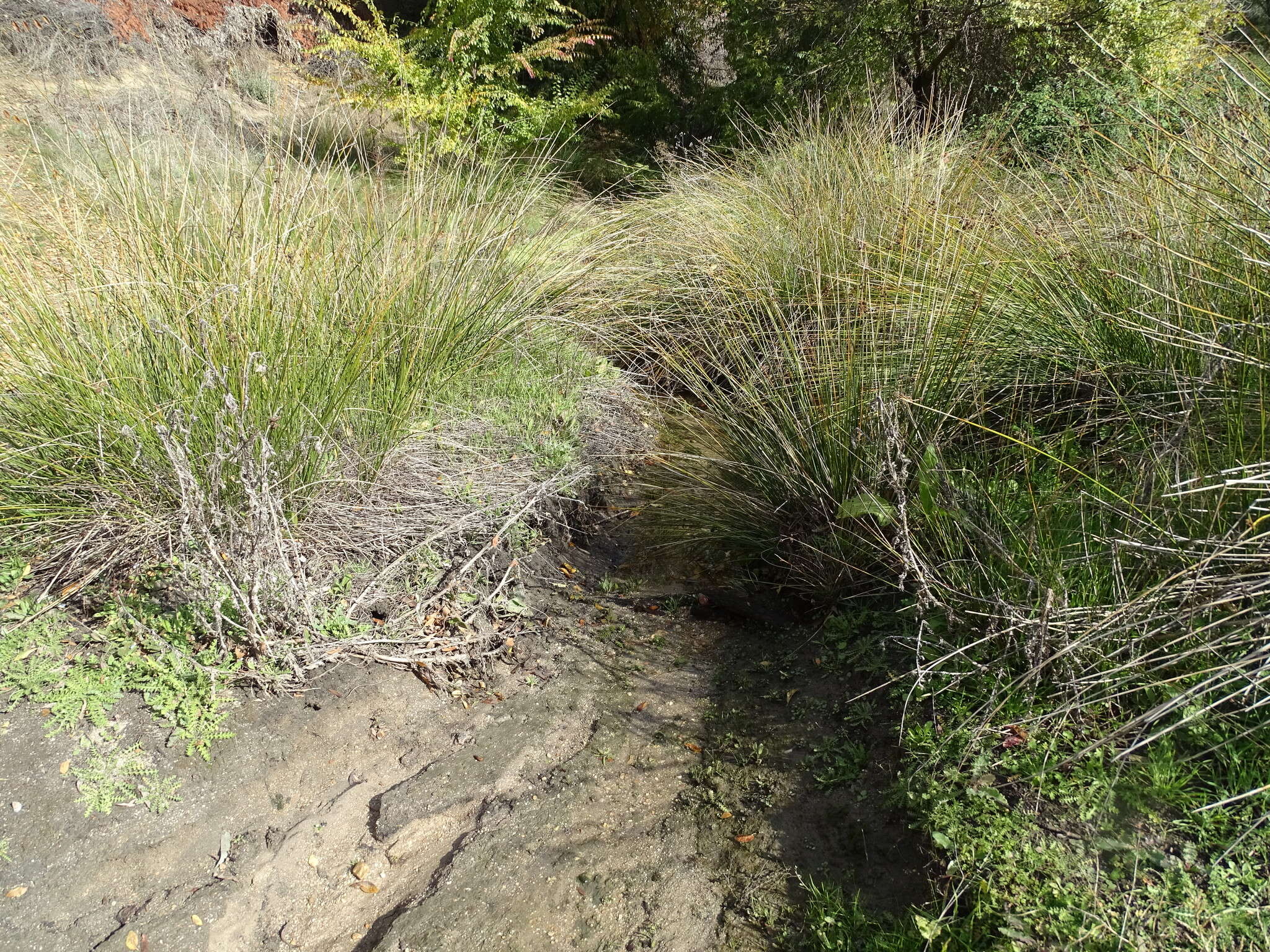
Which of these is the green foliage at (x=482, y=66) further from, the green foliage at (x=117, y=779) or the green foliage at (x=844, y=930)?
the green foliage at (x=844, y=930)

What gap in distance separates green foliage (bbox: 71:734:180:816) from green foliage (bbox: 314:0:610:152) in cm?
543

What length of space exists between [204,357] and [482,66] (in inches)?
242

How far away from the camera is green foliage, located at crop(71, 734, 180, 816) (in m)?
2.14

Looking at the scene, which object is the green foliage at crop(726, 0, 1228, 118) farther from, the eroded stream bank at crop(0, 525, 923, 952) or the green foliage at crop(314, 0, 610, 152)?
the eroded stream bank at crop(0, 525, 923, 952)

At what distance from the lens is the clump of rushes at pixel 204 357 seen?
2480 millimetres

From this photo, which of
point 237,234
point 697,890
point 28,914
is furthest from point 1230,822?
point 237,234

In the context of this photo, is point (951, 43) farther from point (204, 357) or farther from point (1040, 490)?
point (204, 357)

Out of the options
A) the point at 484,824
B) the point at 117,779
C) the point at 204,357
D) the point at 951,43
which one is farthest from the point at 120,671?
the point at 951,43

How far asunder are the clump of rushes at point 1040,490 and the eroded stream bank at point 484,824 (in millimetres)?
329

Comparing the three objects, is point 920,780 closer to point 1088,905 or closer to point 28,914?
point 1088,905

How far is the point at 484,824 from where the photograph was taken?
233 centimetres

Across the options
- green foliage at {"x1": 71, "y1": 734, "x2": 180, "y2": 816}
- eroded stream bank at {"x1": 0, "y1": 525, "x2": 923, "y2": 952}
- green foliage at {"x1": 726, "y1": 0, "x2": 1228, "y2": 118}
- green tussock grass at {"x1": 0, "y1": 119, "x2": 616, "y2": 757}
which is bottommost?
eroded stream bank at {"x1": 0, "y1": 525, "x2": 923, "y2": 952}

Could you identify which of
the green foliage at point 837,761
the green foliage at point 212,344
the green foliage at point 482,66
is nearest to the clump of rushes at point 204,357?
the green foliage at point 212,344

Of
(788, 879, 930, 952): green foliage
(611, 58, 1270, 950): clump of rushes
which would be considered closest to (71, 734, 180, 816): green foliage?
(788, 879, 930, 952): green foliage
